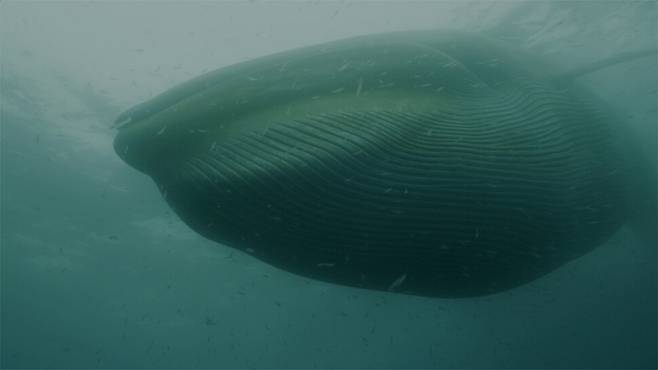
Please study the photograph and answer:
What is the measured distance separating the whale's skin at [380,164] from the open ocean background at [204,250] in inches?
52.6

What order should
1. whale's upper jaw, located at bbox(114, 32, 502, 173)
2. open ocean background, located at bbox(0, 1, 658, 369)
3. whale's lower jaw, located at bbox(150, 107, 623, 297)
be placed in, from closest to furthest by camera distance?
whale's lower jaw, located at bbox(150, 107, 623, 297), whale's upper jaw, located at bbox(114, 32, 502, 173), open ocean background, located at bbox(0, 1, 658, 369)

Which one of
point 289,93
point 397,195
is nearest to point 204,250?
point 289,93

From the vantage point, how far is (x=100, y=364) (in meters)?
83.7

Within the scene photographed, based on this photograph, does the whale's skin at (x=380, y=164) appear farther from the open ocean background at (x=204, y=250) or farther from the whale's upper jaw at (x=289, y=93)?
the open ocean background at (x=204, y=250)

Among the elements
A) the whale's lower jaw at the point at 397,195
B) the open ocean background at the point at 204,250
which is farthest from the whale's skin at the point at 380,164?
the open ocean background at the point at 204,250

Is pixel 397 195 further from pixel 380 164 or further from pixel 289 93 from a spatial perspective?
pixel 289 93

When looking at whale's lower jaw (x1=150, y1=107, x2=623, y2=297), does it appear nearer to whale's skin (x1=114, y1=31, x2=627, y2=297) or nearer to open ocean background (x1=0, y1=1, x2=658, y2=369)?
whale's skin (x1=114, y1=31, x2=627, y2=297)

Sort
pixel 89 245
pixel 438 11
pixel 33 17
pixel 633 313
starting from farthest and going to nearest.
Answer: pixel 633 313 → pixel 89 245 → pixel 33 17 → pixel 438 11

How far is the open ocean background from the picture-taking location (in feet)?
39.0

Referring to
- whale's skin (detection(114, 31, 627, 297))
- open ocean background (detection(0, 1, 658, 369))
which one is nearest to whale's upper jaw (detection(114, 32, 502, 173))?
whale's skin (detection(114, 31, 627, 297))

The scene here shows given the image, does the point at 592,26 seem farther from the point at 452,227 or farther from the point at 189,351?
the point at 189,351

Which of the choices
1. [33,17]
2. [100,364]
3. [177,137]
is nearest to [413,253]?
[177,137]

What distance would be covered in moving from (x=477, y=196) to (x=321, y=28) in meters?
10.2

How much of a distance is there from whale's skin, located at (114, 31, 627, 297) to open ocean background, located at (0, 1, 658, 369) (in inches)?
52.6
